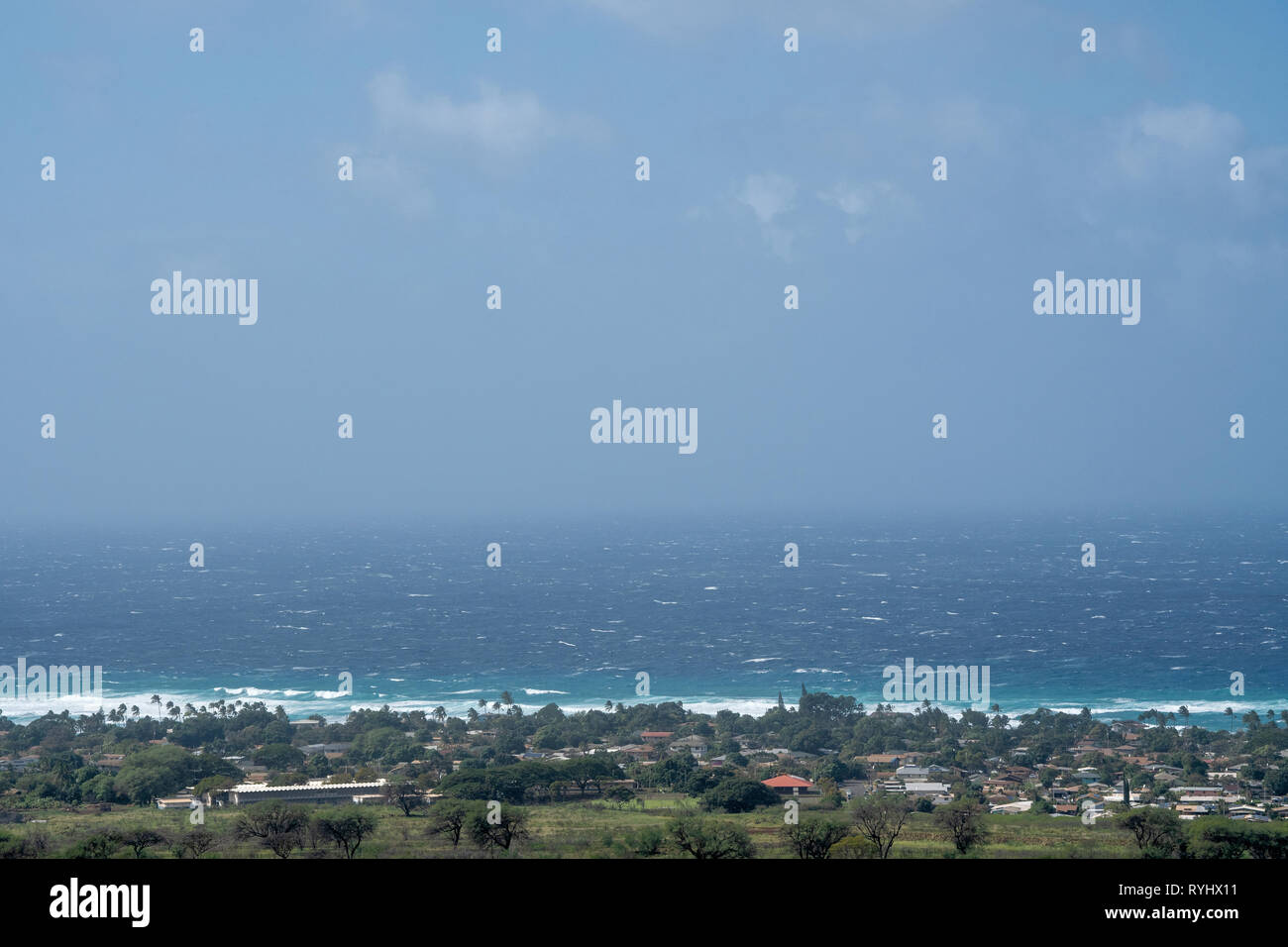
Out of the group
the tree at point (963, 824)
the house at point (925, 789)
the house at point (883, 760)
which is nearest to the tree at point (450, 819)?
the tree at point (963, 824)

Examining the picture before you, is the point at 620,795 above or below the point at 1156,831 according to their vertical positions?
below

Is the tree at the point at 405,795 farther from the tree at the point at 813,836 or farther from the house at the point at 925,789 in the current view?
the house at the point at 925,789

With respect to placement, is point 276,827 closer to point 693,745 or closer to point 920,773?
point 693,745

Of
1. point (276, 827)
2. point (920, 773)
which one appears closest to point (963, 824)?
point (920, 773)

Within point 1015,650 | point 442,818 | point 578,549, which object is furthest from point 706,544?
point 442,818

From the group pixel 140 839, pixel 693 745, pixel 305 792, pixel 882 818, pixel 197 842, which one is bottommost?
pixel 693 745
